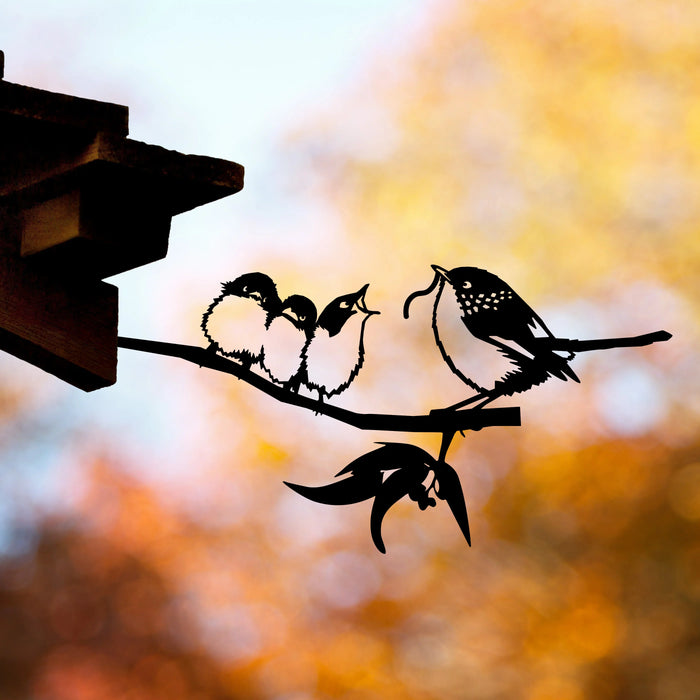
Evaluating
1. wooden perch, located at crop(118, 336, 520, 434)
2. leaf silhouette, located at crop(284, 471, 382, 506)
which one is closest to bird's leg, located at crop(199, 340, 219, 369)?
wooden perch, located at crop(118, 336, 520, 434)

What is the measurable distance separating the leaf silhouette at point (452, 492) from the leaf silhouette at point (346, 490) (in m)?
0.10

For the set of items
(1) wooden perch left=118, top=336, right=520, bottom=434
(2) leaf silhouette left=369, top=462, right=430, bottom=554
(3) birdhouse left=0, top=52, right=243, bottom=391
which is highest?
(3) birdhouse left=0, top=52, right=243, bottom=391

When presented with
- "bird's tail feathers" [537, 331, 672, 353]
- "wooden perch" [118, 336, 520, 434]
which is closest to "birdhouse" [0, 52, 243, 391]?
"wooden perch" [118, 336, 520, 434]

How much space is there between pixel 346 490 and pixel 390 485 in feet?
0.25

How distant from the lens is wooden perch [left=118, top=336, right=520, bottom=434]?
5.81 ft

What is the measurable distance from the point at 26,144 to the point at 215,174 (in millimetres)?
291

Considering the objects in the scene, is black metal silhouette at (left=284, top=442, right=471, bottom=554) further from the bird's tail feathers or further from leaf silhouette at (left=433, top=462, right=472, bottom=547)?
the bird's tail feathers

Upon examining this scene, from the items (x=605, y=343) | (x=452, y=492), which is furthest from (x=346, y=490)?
(x=605, y=343)

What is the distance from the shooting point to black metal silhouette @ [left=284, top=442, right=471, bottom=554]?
181cm

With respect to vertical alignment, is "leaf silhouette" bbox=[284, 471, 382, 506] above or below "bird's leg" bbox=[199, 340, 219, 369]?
below

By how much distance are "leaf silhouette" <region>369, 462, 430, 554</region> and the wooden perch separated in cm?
8

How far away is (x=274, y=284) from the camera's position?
1.85m

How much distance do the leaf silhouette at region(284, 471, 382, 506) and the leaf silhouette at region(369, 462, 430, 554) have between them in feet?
0.05

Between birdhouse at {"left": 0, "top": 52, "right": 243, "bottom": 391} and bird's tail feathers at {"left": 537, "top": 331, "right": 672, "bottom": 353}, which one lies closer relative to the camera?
birdhouse at {"left": 0, "top": 52, "right": 243, "bottom": 391}
